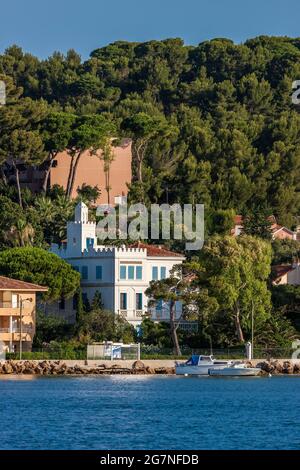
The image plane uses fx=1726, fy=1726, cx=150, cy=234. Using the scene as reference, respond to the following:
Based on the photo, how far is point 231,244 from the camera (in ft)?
264

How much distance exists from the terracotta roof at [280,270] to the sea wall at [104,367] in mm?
11506

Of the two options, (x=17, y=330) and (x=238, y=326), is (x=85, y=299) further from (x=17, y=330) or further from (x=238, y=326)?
(x=238, y=326)

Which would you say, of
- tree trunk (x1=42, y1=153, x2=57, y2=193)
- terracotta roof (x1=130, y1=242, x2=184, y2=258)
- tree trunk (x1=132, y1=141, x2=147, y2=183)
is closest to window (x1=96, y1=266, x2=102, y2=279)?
terracotta roof (x1=130, y1=242, x2=184, y2=258)

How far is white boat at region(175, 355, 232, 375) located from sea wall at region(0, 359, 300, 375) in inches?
31.4

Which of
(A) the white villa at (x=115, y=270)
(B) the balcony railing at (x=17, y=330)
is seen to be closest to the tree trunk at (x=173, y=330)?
(A) the white villa at (x=115, y=270)

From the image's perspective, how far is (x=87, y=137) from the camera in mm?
97750

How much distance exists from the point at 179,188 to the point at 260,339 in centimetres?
2195

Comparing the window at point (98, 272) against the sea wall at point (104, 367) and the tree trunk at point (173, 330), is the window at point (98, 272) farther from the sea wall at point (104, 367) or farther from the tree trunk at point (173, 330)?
the sea wall at point (104, 367)

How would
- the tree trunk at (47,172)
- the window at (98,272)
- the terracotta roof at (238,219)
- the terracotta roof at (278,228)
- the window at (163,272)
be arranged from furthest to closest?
the tree trunk at (47,172) < the terracotta roof at (278,228) < the terracotta roof at (238,219) < the window at (163,272) < the window at (98,272)

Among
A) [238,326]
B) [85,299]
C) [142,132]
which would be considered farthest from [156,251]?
[142,132]

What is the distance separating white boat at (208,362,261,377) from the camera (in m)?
76.5

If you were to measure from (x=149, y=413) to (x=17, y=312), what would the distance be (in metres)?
23.4

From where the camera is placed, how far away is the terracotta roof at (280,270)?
89.9 metres

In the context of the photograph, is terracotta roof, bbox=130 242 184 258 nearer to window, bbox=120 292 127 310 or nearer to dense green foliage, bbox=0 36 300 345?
window, bbox=120 292 127 310
